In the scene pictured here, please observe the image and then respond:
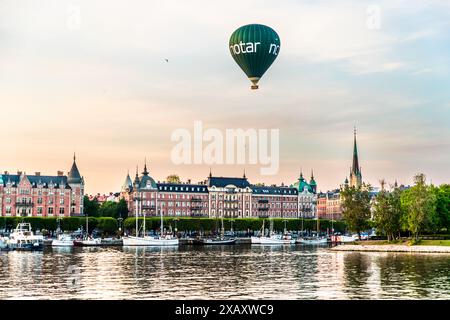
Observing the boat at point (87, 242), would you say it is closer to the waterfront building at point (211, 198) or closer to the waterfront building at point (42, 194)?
the waterfront building at point (42, 194)

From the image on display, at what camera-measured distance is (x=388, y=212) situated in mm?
63594

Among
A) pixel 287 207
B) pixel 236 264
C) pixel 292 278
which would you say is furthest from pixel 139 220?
pixel 292 278

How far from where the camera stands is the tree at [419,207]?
A: 60.2 m

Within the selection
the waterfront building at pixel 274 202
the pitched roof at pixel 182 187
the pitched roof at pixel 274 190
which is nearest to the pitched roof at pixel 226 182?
the pitched roof at pixel 182 187

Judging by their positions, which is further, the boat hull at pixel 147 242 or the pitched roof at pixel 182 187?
the pitched roof at pixel 182 187

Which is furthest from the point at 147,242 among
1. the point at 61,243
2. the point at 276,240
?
the point at 276,240

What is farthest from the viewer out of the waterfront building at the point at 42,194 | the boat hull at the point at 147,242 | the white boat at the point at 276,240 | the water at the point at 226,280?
the waterfront building at the point at 42,194

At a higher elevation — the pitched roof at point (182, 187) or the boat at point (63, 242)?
the pitched roof at point (182, 187)

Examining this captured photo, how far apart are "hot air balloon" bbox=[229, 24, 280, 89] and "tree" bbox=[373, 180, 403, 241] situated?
2675 cm

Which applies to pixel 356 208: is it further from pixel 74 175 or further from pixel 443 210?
pixel 74 175

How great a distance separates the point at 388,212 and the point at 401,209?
1.30 meters

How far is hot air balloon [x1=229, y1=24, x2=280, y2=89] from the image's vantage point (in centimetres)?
4016

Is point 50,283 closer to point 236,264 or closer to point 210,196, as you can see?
point 236,264

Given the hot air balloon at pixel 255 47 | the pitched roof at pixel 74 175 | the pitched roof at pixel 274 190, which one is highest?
the hot air balloon at pixel 255 47
